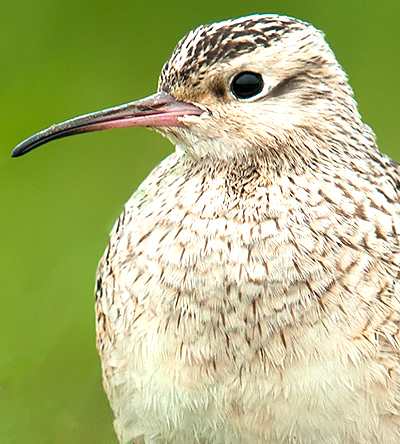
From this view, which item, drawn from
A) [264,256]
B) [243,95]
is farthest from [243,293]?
[243,95]

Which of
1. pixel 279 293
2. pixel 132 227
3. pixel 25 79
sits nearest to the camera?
pixel 279 293

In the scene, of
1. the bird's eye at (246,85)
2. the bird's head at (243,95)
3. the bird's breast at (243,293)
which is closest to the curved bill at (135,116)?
the bird's head at (243,95)

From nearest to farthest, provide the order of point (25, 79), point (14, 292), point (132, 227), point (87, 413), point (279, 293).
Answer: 1. point (279, 293)
2. point (132, 227)
3. point (87, 413)
4. point (14, 292)
5. point (25, 79)

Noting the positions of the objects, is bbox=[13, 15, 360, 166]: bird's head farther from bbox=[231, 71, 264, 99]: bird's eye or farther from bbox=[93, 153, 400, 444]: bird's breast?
bbox=[93, 153, 400, 444]: bird's breast

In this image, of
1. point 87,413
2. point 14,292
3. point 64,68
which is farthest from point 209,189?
point 64,68

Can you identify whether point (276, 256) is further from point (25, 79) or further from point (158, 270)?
point (25, 79)

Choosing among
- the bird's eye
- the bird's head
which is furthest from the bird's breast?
the bird's eye

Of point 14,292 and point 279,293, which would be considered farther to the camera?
point 14,292

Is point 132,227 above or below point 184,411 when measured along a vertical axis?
above

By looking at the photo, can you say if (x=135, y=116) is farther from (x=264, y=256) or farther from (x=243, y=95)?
(x=264, y=256)
